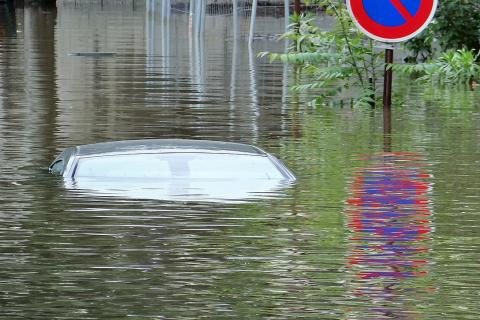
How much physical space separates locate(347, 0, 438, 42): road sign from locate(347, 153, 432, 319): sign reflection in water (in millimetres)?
1121

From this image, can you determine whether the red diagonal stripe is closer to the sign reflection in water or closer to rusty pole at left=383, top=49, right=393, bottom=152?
the sign reflection in water

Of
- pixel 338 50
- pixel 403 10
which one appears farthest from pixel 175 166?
pixel 338 50

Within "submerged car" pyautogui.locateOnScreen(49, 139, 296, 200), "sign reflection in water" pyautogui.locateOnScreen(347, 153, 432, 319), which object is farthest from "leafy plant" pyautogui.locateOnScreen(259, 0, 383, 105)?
"submerged car" pyautogui.locateOnScreen(49, 139, 296, 200)

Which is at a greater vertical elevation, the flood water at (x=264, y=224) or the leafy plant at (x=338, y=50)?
the leafy plant at (x=338, y=50)

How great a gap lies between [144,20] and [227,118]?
1977 inches

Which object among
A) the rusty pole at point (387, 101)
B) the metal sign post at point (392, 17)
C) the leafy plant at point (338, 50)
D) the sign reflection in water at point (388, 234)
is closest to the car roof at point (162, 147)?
the sign reflection in water at point (388, 234)

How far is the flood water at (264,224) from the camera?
7.41 metres

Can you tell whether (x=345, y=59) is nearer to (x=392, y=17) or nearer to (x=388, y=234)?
(x=392, y=17)

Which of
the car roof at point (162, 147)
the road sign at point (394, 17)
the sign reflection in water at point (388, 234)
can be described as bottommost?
the sign reflection in water at point (388, 234)

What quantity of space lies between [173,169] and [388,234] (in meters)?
2.55

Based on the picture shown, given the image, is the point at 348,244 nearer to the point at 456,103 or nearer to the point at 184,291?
the point at 184,291

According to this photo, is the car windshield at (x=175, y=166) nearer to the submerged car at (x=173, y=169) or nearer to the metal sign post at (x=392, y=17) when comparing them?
the submerged car at (x=173, y=169)

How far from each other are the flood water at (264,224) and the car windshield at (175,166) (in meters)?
0.36

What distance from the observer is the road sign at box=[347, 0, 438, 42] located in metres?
13.5
